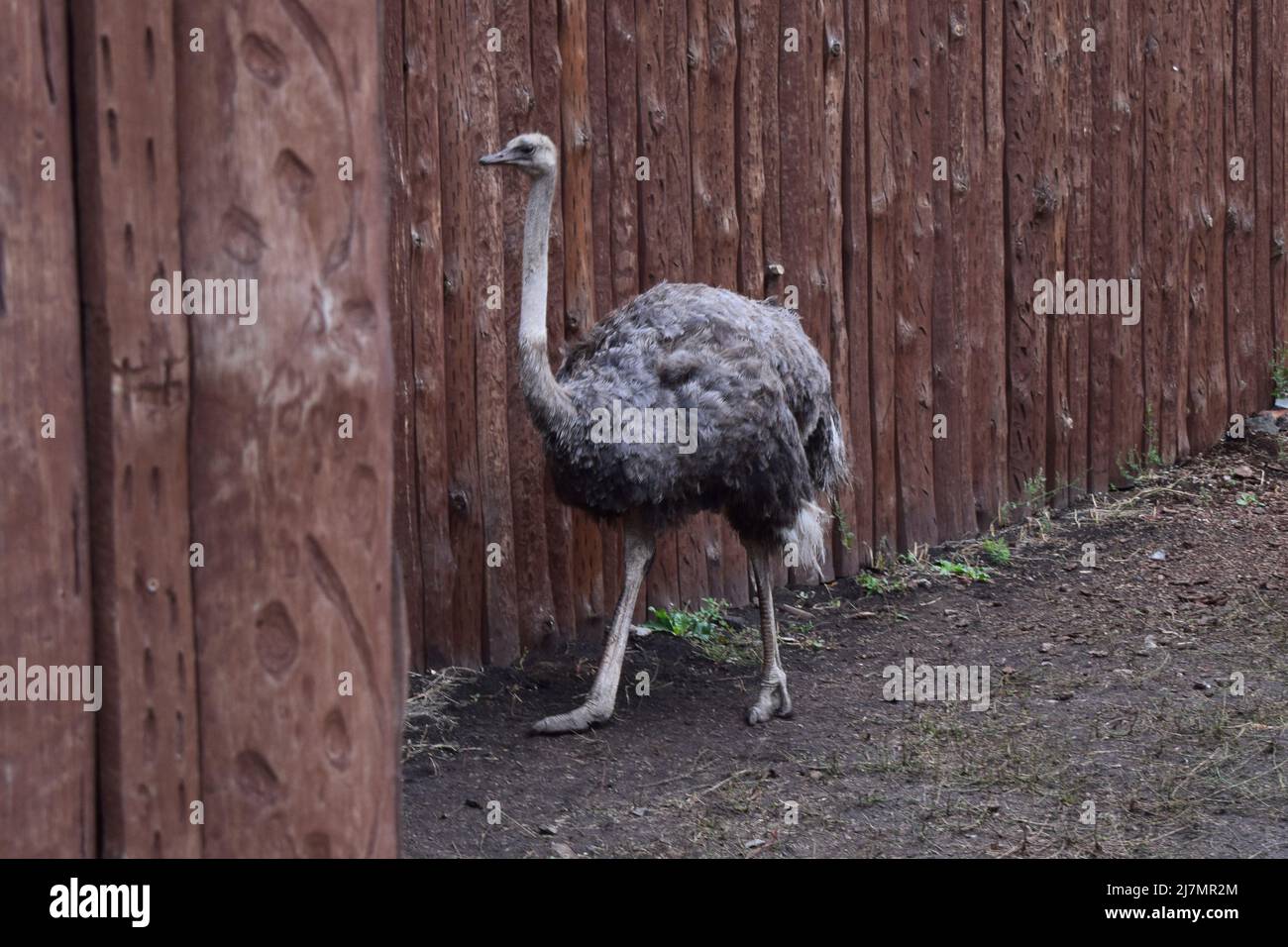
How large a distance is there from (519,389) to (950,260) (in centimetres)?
274

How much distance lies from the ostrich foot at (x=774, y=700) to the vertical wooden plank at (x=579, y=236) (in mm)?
913

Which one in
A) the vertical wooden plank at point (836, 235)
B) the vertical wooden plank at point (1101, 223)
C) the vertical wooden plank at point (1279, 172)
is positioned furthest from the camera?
the vertical wooden plank at point (1279, 172)

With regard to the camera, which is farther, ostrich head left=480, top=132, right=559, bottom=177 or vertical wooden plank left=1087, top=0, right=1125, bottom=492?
vertical wooden plank left=1087, top=0, right=1125, bottom=492

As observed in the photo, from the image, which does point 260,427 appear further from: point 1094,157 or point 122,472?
point 1094,157

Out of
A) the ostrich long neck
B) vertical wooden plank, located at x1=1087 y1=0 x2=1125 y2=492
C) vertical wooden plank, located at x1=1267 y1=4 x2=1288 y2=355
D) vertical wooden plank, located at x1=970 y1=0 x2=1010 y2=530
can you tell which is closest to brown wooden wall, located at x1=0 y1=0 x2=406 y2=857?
the ostrich long neck

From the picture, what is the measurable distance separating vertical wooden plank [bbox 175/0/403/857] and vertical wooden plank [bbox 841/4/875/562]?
5416 mm

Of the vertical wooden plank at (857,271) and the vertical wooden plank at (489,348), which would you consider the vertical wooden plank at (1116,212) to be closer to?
the vertical wooden plank at (857,271)

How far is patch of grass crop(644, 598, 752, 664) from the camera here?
258 inches

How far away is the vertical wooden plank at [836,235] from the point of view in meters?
7.27

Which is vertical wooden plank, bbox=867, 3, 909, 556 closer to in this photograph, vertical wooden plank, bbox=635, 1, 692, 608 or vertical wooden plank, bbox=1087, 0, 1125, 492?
vertical wooden plank, bbox=635, 1, 692, 608

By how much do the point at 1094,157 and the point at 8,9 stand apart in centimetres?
736

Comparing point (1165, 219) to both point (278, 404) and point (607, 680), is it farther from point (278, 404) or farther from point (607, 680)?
point (278, 404)

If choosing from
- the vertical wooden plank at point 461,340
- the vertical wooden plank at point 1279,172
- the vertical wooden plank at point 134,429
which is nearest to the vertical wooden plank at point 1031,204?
the vertical wooden plank at point 1279,172
